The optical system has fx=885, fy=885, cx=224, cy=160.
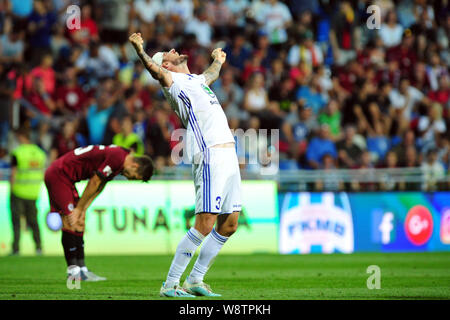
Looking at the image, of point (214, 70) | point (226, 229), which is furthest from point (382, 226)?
point (226, 229)

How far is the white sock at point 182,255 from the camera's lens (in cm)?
929

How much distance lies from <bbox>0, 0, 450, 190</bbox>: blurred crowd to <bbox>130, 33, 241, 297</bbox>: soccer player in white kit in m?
8.59

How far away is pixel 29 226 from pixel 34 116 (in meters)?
2.90

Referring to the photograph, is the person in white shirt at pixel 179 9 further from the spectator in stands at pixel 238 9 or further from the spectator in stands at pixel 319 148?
the spectator in stands at pixel 319 148

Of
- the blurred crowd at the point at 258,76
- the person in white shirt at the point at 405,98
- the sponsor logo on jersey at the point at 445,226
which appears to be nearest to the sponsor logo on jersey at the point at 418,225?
the sponsor logo on jersey at the point at 445,226

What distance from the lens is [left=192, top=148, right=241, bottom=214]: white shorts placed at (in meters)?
9.18

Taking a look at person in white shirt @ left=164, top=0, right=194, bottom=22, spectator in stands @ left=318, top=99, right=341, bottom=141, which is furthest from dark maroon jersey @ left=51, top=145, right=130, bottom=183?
person in white shirt @ left=164, top=0, right=194, bottom=22

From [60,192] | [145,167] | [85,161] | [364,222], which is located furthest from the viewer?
[364,222]

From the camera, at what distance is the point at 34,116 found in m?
19.2

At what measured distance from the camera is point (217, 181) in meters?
9.21

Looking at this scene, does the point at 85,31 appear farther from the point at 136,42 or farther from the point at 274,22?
the point at 136,42

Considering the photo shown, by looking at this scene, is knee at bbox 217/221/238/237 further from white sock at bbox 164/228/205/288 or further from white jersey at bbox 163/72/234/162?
white jersey at bbox 163/72/234/162

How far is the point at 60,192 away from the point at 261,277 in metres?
3.03
